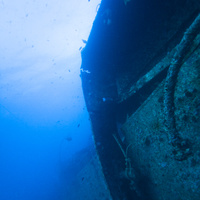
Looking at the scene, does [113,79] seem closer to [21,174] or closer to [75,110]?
[21,174]

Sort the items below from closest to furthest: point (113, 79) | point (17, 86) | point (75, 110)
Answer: point (113, 79) → point (17, 86) → point (75, 110)

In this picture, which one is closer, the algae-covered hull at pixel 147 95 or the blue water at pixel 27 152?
the algae-covered hull at pixel 147 95

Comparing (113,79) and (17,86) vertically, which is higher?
(113,79)

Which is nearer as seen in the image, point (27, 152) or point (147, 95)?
point (147, 95)

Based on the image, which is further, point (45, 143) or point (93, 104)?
point (45, 143)

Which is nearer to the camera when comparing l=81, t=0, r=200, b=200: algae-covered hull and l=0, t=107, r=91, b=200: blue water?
l=81, t=0, r=200, b=200: algae-covered hull

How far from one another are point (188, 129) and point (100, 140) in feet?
4.67

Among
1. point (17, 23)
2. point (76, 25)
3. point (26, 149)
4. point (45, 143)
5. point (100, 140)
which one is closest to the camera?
point (100, 140)

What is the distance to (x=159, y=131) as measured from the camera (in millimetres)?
1745

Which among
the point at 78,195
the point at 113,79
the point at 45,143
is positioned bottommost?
the point at 45,143

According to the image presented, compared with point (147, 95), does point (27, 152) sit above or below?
below

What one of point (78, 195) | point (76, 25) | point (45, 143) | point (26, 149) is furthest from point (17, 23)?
point (45, 143)

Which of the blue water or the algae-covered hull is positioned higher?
the algae-covered hull

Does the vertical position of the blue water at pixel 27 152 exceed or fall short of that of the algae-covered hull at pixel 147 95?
it falls short
